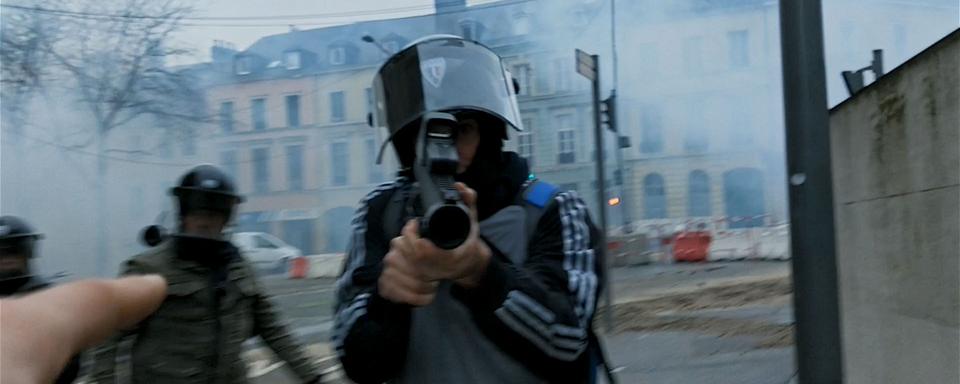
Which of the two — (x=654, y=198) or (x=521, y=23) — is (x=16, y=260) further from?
(x=654, y=198)

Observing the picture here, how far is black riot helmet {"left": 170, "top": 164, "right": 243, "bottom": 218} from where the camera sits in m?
2.52

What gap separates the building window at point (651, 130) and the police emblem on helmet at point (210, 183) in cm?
1806

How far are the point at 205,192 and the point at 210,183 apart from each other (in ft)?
0.15

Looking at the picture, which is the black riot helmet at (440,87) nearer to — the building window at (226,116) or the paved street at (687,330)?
the paved street at (687,330)

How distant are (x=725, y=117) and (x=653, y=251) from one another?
3.67 m

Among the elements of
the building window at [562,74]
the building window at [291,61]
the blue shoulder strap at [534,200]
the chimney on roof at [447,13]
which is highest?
the chimney on roof at [447,13]

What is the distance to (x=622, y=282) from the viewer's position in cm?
1574

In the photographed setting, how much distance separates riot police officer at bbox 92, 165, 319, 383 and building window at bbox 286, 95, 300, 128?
41.9 feet

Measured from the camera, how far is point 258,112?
47.9 ft

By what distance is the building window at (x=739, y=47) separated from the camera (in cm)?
1675

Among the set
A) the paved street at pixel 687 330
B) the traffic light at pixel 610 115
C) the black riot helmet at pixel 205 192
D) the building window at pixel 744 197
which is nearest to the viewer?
the black riot helmet at pixel 205 192

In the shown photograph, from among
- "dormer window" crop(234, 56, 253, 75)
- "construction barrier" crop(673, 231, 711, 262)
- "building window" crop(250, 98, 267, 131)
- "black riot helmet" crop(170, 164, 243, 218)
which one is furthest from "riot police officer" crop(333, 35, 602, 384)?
"construction barrier" crop(673, 231, 711, 262)

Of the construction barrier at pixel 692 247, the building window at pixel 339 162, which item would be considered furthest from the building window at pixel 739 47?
the building window at pixel 339 162

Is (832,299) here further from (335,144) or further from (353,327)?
(335,144)
